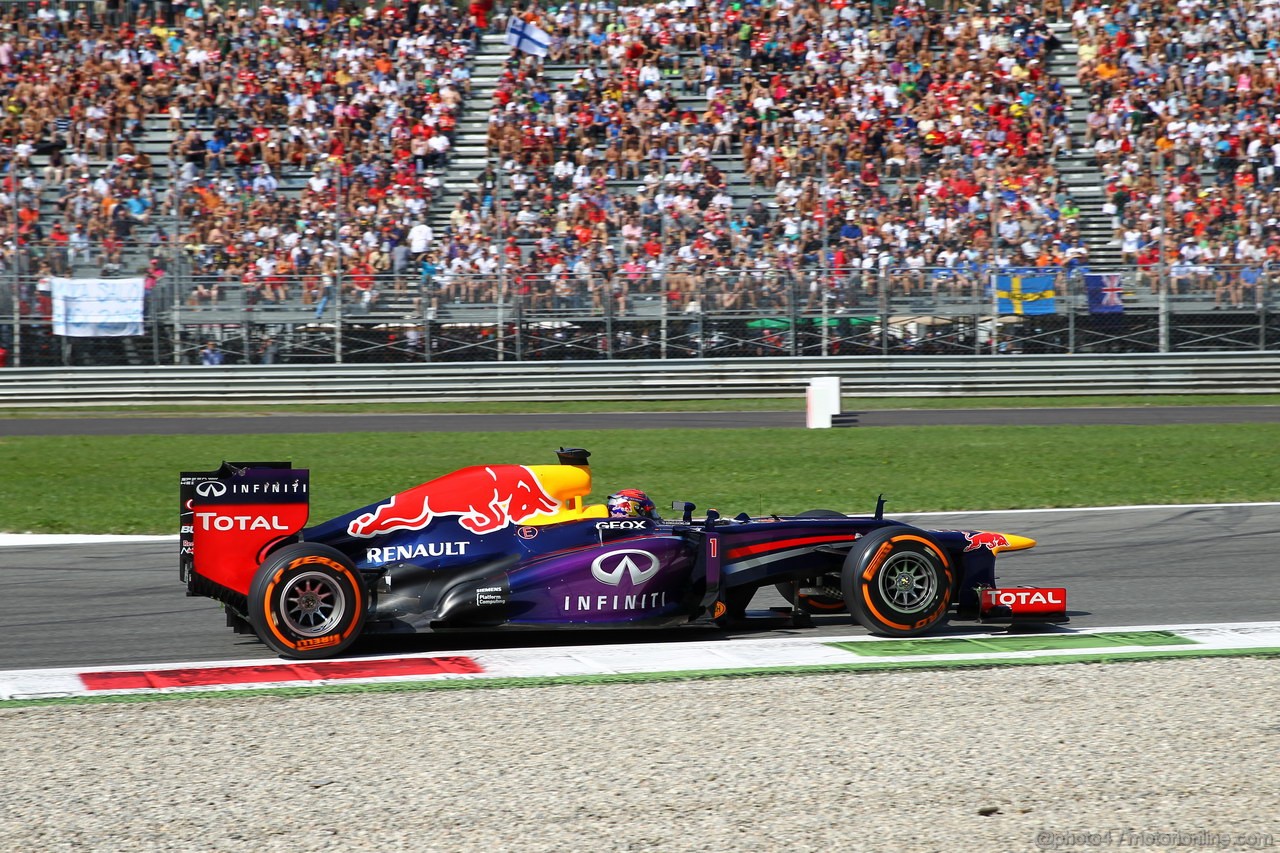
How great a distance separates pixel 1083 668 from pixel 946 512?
5.42 m

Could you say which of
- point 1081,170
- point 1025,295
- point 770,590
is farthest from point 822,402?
point 770,590

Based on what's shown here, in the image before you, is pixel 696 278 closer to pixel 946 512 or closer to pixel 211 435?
pixel 211 435

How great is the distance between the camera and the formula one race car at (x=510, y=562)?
21.6ft

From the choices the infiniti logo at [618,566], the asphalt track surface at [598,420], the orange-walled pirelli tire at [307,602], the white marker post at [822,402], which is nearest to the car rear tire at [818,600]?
the infiniti logo at [618,566]

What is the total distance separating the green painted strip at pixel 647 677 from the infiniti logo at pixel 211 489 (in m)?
1.04

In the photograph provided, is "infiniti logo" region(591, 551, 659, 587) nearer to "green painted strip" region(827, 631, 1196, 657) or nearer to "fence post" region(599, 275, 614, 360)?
"green painted strip" region(827, 631, 1196, 657)

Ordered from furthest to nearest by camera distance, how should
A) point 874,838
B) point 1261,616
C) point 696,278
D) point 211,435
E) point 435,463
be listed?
1. point 696,278
2. point 211,435
3. point 435,463
4. point 1261,616
5. point 874,838

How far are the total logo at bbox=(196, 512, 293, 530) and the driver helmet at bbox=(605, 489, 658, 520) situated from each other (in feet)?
5.11

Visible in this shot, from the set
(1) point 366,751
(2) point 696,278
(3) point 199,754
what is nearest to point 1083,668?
(1) point 366,751

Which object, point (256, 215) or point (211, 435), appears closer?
point (211, 435)

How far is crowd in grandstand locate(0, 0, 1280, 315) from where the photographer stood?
23.2 meters

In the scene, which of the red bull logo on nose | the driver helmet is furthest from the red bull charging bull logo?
the red bull logo on nose

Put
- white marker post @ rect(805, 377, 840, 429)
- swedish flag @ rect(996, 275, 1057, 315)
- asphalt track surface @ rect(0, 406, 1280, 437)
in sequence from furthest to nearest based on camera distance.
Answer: swedish flag @ rect(996, 275, 1057, 315) → asphalt track surface @ rect(0, 406, 1280, 437) → white marker post @ rect(805, 377, 840, 429)

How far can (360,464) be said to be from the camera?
50.8 feet
